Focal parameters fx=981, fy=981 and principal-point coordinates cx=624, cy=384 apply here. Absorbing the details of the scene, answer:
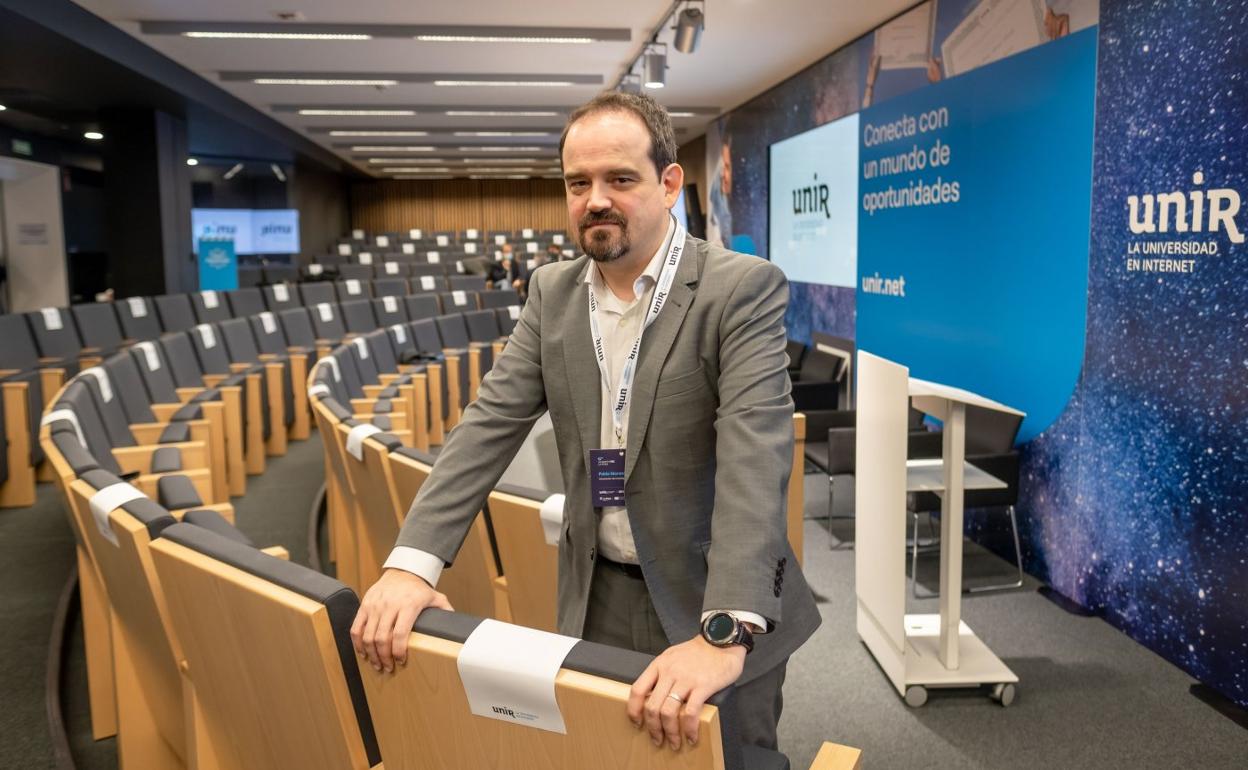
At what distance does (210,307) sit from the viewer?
8.45 m

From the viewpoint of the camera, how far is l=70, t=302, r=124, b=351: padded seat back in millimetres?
6562

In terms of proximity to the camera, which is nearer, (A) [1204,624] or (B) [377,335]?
(A) [1204,624]

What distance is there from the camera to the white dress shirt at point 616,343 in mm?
1455

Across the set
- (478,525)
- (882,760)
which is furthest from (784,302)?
(882,760)

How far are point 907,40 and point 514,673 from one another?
20.4ft

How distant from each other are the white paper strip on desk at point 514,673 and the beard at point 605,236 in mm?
549

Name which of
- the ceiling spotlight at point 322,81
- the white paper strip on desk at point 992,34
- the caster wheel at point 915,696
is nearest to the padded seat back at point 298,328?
the ceiling spotlight at point 322,81

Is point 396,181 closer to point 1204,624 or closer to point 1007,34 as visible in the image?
point 1007,34

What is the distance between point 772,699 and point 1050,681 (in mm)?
2401

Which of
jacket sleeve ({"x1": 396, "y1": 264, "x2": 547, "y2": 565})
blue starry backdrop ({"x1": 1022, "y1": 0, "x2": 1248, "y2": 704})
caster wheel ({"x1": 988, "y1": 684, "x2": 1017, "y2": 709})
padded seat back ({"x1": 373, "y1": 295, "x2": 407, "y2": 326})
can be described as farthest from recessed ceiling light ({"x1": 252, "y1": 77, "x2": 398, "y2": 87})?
jacket sleeve ({"x1": 396, "y1": 264, "x2": 547, "y2": 565})

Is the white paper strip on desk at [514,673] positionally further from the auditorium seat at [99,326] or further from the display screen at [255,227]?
the display screen at [255,227]

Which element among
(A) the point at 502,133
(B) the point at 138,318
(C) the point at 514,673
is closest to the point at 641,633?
(C) the point at 514,673

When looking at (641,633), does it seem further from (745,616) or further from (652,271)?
(652,271)

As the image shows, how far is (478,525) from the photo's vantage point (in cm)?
252
